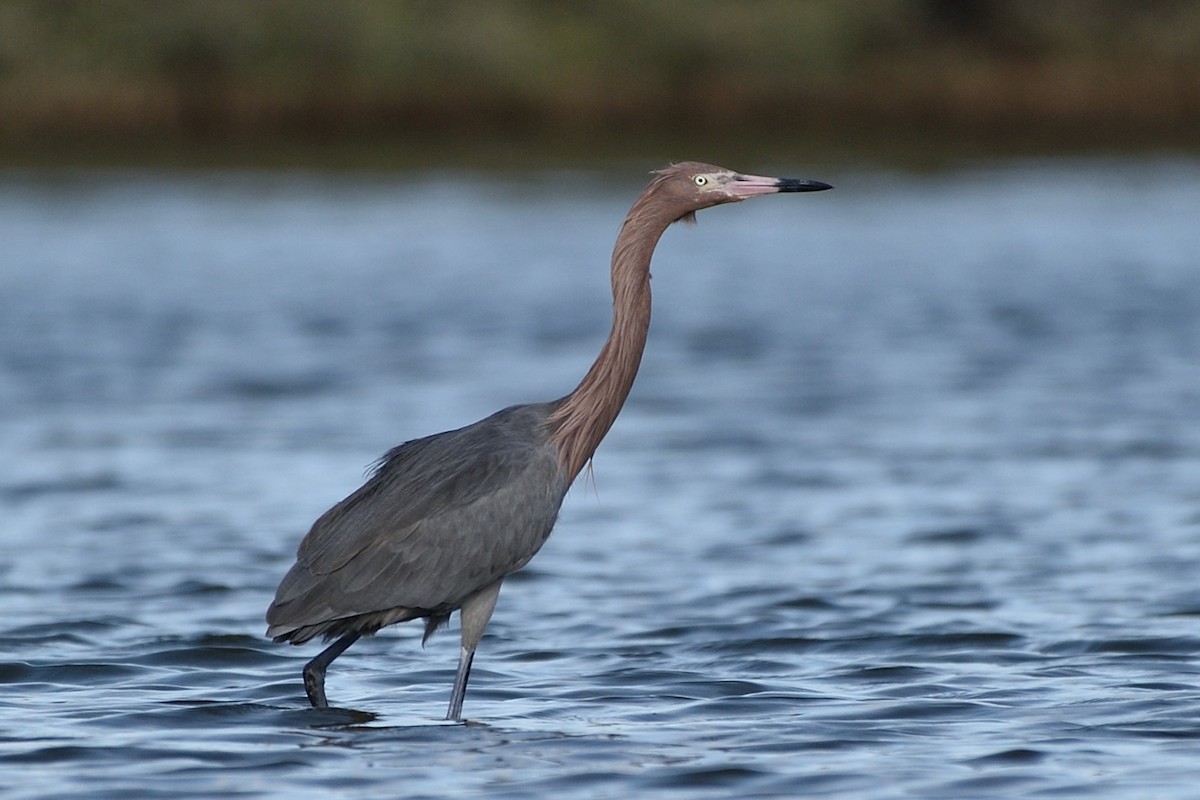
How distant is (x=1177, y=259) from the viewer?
27000 mm

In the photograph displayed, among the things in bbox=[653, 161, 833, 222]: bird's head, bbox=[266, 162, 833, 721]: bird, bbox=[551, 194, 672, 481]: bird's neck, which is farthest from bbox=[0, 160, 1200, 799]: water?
bbox=[653, 161, 833, 222]: bird's head

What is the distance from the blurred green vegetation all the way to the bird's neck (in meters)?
32.8

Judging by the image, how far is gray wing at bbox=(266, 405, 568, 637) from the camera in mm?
7992

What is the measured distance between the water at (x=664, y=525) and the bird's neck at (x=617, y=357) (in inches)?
42.0

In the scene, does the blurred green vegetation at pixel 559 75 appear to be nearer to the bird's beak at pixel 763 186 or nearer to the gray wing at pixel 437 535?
the bird's beak at pixel 763 186

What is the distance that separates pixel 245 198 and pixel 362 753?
29.6 meters

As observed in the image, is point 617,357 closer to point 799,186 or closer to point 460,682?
point 799,186

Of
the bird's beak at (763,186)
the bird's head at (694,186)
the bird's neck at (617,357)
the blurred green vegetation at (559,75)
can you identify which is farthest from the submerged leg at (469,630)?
the blurred green vegetation at (559,75)

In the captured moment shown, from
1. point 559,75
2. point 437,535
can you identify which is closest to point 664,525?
point 437,535

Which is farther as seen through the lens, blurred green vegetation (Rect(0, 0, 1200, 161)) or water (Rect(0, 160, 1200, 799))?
blurred green vegetation (Rect(0, 0, 1200, 161))

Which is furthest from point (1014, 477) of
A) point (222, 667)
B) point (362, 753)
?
point (362, 753)

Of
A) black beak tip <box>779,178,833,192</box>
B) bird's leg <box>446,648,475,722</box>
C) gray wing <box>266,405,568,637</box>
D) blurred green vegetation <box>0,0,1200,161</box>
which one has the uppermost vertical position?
blurred green vegetation <box>0,0,1200,161</box>

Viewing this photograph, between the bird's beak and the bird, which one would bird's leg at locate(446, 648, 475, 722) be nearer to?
the bird

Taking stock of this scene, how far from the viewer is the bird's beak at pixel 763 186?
8.01 m
